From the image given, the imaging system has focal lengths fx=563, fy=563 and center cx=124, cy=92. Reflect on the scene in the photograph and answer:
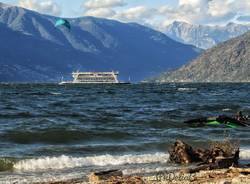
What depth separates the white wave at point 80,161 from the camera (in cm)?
2234

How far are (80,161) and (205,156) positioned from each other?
5177 millimetres

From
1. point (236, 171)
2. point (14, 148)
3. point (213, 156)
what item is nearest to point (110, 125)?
point (14, 148)

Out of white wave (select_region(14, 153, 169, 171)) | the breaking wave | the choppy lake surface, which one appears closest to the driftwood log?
the choppy lake surface

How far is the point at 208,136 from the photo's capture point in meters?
33.4

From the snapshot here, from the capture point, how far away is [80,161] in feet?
76.3

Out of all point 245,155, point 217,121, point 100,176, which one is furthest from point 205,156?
point 100,176

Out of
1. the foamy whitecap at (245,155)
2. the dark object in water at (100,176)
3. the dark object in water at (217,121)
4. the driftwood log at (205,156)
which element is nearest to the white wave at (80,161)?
the driftwood log at (205,156)

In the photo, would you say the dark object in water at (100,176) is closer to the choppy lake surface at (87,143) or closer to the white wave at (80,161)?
the choppy lake surface at (87,143)

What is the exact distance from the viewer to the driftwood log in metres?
19.5

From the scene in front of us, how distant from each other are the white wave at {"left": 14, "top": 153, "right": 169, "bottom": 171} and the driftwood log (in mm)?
1151

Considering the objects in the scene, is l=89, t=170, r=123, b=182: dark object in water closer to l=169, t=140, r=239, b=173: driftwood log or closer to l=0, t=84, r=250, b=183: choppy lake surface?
l=0, t=84, r=250, b=183: choppy lake surface

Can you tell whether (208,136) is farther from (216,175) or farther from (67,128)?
(216,175)

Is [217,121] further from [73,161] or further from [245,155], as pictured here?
[73,161]

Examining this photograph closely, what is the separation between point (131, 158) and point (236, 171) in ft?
27.7
